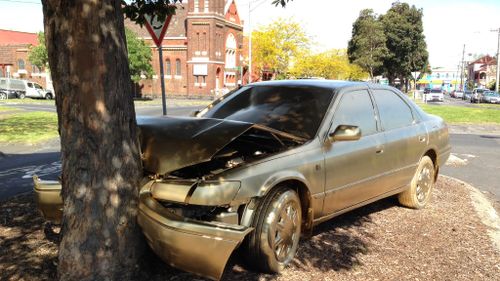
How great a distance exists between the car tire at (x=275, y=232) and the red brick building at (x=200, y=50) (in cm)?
5269

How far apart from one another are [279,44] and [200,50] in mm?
10381

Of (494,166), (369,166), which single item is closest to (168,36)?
(494,166)

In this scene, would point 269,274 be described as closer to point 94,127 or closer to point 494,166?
point 94,127

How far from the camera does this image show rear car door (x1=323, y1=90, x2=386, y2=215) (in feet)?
14.5

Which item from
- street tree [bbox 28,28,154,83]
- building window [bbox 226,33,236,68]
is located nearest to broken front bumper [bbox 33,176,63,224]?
street tree [bbox 28,28,154,83]

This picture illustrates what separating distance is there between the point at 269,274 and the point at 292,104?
193cm

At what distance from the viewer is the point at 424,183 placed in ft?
20.2

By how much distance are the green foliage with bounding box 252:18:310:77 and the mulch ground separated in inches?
2012

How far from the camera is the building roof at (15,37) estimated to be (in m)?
78.6

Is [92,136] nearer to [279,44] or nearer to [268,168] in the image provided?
[268,168]

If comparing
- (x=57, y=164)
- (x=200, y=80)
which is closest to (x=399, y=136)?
(x=57, y=164)

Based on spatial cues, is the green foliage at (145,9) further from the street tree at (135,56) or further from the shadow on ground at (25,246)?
the street tree at (135,56)

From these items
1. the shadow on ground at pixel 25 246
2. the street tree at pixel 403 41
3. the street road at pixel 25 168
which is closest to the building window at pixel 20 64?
the street tree at pixel 403 41

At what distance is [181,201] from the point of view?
3256 millimetres
